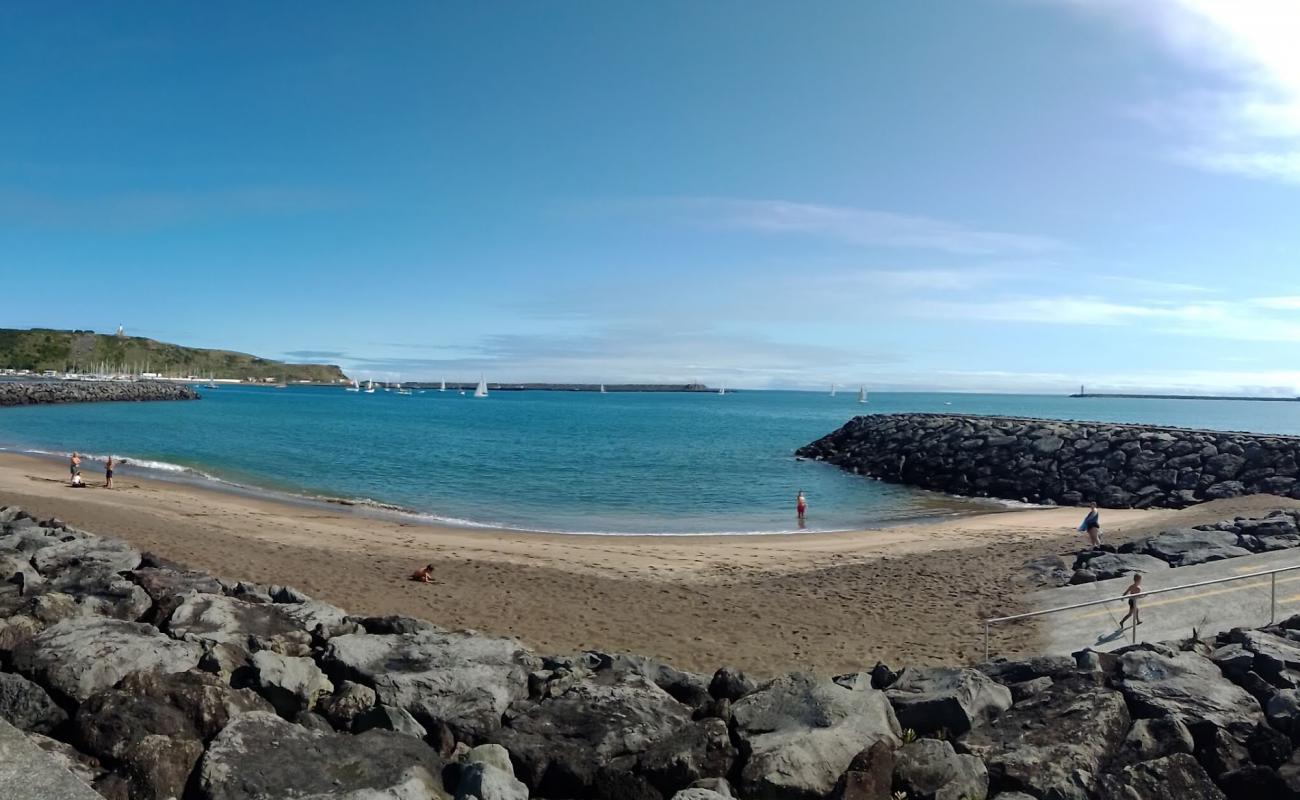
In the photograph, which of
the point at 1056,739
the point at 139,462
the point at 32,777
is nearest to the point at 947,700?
the point at 1056,739

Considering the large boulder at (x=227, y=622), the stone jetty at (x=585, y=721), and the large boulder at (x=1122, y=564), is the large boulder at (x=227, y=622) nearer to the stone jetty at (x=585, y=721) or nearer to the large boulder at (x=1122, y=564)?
the stone jetty at (x=585, y=721)

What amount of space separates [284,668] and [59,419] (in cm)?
7756

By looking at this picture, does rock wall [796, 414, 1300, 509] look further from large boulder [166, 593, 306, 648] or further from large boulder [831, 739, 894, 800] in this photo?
large boulder [166, 593, 306, 648]

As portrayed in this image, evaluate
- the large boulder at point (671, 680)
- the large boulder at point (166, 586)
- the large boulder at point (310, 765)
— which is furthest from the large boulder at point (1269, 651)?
the large boulder at point (166, 586)

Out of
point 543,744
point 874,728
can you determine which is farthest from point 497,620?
point 874,728

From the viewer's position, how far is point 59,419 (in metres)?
69.4

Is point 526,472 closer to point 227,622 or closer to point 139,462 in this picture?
point 139,462

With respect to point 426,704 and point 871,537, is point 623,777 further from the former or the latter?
point 871,537

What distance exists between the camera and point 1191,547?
15594 mm

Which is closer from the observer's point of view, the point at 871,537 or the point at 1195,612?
the point at 1195,612

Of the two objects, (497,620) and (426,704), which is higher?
(426,704)

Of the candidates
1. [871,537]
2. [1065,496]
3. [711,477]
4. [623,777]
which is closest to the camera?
[623,777]

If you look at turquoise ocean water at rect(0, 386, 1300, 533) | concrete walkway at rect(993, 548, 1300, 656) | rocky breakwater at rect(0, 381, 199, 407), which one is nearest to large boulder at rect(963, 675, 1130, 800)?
concrete walkway at rect(993, 548, 1300, 656)

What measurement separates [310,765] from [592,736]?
2.03 metres
